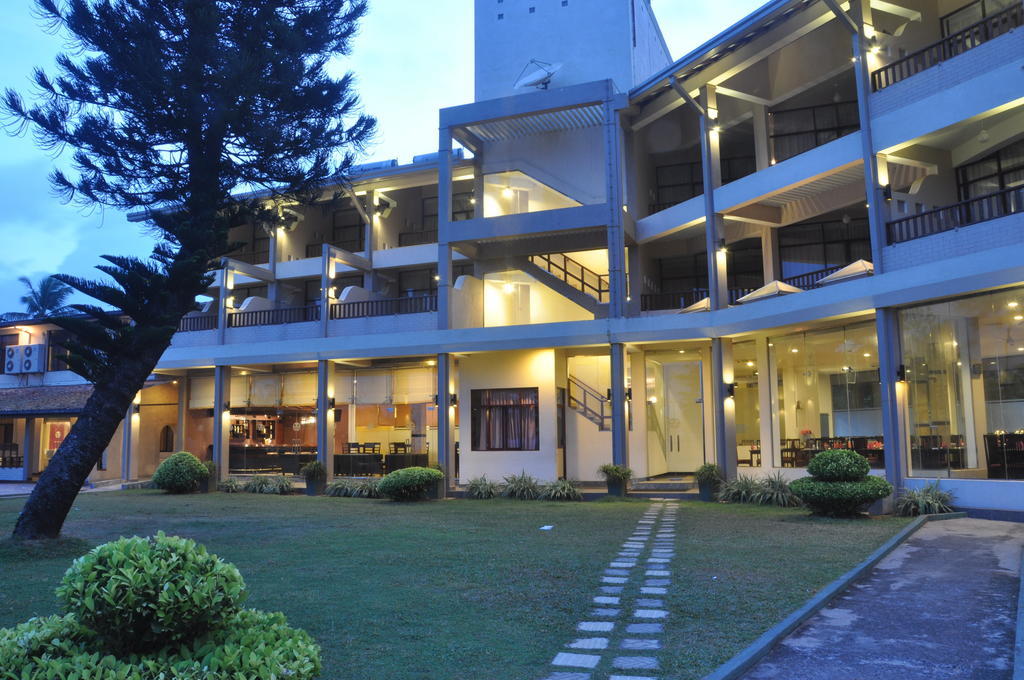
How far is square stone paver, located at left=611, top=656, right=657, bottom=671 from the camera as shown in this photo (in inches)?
190

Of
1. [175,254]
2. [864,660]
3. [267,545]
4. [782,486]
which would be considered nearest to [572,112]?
[782,486]

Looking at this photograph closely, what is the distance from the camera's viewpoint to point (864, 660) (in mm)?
4977

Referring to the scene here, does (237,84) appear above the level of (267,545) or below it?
above

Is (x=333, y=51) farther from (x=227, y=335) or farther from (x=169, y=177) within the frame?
(x=227, y=335)

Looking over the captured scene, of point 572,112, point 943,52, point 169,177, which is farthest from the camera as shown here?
point 572,112

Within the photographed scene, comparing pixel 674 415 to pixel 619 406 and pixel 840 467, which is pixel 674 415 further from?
pixel 840 467

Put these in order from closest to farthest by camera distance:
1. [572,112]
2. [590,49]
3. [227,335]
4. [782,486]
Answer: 1. [782,486]
2. [572,112]
3. [590,49]
4. [227,335]

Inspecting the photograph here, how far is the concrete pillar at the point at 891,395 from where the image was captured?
44.2 ft

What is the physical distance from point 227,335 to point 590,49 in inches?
521

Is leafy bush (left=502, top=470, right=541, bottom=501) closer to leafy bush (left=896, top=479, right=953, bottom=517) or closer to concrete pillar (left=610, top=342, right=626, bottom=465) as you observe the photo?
concrete pillar (left=610, top=342, right=626, bottom=465)

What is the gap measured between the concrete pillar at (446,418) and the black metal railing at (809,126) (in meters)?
9.22

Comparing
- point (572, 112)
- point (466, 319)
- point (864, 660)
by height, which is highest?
point (572, 112)

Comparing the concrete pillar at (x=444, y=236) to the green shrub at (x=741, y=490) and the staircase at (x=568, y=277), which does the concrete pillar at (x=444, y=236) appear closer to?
the staircase at (x=568, y=277)

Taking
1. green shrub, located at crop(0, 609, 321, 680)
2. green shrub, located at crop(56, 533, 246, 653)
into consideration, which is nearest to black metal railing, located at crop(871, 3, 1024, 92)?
green shrub, located at crop(0, 609, 321, 680)
